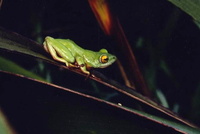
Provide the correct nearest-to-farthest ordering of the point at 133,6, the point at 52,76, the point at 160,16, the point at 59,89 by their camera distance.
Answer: the point at 59,89, the point at 133,6, the point at 160,16, the point at 52,76

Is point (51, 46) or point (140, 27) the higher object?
point (51, 46)

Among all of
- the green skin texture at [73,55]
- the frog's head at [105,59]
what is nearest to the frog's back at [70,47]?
the green skin texture at [73,55]

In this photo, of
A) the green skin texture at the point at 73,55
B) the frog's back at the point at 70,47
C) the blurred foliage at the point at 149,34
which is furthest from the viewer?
the blurred foliage at the point at 149,34

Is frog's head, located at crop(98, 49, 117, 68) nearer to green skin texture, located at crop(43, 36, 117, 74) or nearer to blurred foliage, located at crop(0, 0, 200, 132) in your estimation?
green skin texture, located at crop(43, 36, 117, 74)

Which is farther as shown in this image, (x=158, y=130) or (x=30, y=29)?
(x=30, y=29)

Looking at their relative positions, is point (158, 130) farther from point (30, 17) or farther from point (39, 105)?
point (30, 17)

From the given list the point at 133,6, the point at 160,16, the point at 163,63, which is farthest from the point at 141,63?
the point at 133,6

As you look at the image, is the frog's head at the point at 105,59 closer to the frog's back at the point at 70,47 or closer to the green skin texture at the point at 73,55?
the green skin texture at the point at 73,55
